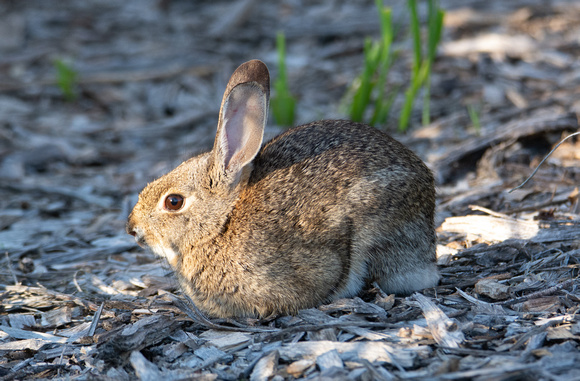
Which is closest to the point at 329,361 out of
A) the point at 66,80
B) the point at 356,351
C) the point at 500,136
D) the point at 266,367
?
the point at 356,351

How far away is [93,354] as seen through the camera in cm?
375

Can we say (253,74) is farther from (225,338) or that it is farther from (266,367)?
(266,367)

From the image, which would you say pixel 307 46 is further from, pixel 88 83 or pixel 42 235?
pixel 42 235

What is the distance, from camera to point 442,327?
3.56 metres

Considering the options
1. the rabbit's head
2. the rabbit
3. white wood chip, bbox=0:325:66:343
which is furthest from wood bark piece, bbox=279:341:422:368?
white wood chip, bbox=0:325:66:343

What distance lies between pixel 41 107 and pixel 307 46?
396cm

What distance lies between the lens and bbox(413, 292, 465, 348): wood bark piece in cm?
343

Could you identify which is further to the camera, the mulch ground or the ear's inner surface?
the ear's inner surface

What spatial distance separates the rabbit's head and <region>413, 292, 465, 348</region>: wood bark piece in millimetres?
1410

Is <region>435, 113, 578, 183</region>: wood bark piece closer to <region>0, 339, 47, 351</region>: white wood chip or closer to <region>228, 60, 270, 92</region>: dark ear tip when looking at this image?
<region>228, 60, 270, 92</region>: dark ear tip

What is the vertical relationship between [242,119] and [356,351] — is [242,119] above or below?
above

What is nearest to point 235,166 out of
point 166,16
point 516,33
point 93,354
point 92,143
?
point 93,354

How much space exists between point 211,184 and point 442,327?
1.73 metres

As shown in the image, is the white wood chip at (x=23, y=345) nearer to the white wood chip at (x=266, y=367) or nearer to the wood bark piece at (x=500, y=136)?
the white wood chip at (x=266, y=367)
